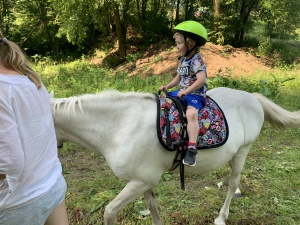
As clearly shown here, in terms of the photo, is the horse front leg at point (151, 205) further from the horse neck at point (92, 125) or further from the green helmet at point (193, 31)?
the green helmet at point (193, 31)

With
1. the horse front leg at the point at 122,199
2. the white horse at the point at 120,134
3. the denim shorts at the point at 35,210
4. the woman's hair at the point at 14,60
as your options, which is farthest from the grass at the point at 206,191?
the woman's hair at the point at 14,60

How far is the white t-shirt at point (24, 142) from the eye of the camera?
3.51 feet

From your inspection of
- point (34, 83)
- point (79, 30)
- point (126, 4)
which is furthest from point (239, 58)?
point (34, 83)

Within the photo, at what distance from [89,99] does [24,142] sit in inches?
46.6

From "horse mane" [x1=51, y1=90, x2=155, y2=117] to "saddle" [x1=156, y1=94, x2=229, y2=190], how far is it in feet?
0.65

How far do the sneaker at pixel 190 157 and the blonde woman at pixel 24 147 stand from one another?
1.20 metres

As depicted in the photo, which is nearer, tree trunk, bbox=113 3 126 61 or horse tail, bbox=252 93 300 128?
horse tail, bbox=252 93 300 128

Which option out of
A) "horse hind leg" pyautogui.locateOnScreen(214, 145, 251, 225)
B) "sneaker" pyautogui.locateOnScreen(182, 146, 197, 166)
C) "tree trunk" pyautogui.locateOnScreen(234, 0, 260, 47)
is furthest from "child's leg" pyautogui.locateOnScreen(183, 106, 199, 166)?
"tree trunk" pyautogui.locateOnScreen(234, 0, 260, 47)

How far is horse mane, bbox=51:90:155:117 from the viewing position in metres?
2.24

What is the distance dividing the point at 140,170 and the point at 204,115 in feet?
2.50

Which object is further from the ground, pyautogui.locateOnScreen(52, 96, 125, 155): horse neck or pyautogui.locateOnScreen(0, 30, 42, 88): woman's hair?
pyautogui.locateOnScreen(0, 30, 42, 88): woman's hair

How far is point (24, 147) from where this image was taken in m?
1.17

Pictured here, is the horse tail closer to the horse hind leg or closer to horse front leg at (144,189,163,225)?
the horse hind leg

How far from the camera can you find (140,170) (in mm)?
2270
